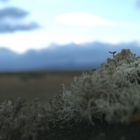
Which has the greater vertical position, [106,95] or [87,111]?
[106,95]

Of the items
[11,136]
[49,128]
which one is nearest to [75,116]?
[49,128]

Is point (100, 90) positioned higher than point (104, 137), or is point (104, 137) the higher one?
point (100, 90)

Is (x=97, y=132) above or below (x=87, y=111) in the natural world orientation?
below

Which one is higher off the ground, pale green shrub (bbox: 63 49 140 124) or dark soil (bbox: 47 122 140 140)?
pale green shrub (bbox: 63 49 140 124)

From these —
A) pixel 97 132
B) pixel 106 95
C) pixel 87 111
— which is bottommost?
pixel 97 132

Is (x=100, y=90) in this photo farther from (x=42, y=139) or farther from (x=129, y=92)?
(x=42, y=139)

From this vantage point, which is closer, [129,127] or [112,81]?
[129,127]

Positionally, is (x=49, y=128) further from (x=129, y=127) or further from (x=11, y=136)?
(x=129, y=127)
